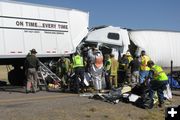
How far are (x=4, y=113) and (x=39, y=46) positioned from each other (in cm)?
947

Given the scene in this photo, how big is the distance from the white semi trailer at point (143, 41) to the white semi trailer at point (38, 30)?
3.30 feet

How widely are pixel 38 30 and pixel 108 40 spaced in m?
4.72

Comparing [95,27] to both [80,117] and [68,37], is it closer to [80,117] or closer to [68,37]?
[68,37]

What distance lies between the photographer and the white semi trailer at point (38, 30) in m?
20.7

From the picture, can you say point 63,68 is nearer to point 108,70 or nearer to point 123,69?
point 108,70

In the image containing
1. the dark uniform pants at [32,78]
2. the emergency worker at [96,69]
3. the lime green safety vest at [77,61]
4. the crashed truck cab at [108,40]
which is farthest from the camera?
the crashed truck cab at [108,40]

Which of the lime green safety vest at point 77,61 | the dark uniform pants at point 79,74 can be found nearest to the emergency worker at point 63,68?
the dark uniform pants at point 79,74

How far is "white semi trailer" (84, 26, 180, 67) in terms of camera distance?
25453 millimetres

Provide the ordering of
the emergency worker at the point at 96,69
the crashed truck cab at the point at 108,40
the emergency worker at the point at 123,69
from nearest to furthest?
the emergency worker at the point at 96,69
the emergency worker at the point at 123,69
the crashed truck cab at the point at 108,40

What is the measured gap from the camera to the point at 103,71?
20.6m

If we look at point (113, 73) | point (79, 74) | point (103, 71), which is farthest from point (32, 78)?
point (113, 73)

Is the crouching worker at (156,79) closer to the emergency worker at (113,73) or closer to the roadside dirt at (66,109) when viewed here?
the roadside dirt at (66,109)

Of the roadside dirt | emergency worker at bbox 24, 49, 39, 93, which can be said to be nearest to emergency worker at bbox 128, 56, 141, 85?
the roadside dirt

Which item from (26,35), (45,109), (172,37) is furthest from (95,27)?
(45,109)
